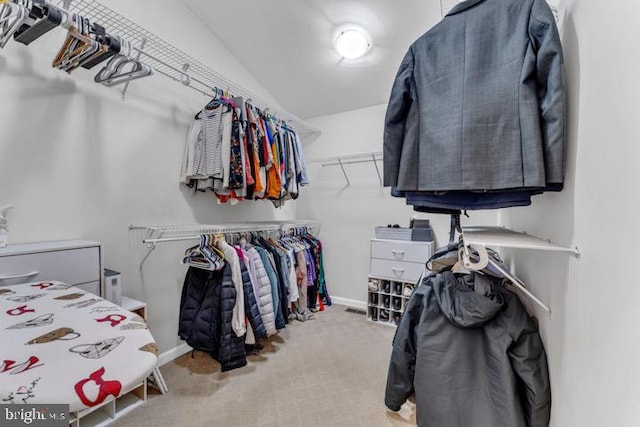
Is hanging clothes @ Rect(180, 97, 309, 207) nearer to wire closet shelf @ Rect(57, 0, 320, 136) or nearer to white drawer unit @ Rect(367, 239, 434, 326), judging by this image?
wire closet shelf @ Rect(57, 0, 320, 136)

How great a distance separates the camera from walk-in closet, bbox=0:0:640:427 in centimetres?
63

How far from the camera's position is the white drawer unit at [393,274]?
250 centimetres

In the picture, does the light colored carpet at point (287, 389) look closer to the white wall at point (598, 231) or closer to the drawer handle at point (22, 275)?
the drawer handle at point (22, 275)

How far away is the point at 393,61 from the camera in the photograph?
8.04 ft

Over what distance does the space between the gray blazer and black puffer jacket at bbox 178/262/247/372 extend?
54.4 inches

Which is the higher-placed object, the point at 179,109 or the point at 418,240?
the point at 179,109

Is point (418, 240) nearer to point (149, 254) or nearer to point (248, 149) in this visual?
point (248, 149)

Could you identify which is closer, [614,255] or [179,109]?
[614,255]

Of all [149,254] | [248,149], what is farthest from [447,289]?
[149,254]

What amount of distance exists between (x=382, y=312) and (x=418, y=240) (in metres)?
0.82

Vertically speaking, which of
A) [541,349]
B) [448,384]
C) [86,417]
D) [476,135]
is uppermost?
[476,135]
